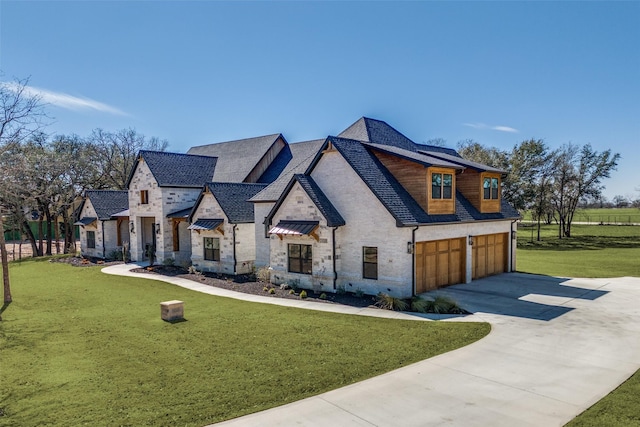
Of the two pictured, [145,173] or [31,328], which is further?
[145,173]

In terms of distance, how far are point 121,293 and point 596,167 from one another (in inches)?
2062

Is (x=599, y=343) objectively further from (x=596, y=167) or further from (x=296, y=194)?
(x=596, y=167)

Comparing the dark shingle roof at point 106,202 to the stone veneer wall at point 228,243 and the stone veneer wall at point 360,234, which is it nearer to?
the stone veneer wall at point 228,243

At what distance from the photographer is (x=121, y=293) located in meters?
19.3

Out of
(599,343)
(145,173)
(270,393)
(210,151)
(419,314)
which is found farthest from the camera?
(210,151)

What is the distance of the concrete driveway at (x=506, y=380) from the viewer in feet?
23.6

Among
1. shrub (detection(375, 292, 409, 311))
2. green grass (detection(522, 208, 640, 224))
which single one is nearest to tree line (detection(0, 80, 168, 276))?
shrub (detection(375, 292, 409, 311))

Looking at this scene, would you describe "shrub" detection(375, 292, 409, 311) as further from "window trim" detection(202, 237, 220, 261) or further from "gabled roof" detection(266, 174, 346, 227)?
"window trim" detection(202, 237, 220, 261)

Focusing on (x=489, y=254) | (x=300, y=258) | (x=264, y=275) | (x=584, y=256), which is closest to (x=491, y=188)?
(x=489, y=254)

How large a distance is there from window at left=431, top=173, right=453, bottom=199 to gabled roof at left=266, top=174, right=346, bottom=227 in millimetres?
4474

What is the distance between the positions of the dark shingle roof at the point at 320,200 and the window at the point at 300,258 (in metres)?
2.12

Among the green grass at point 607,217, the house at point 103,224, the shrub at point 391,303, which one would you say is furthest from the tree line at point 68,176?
the green grass at point 607,217

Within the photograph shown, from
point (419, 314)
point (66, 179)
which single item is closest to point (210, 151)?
point (66, 179)

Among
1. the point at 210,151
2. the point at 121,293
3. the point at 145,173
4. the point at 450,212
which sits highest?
the point at 210,151
